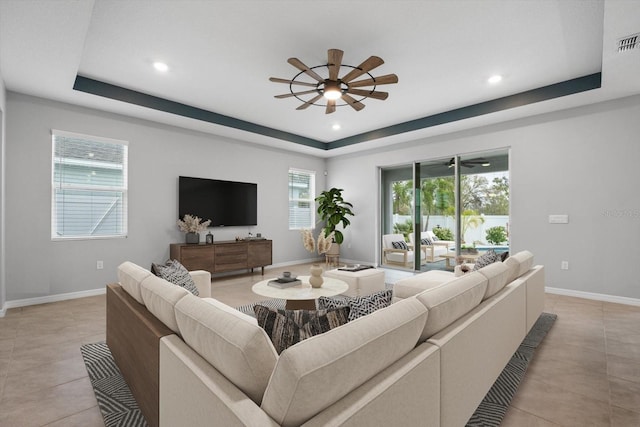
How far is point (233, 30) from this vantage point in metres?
2.87

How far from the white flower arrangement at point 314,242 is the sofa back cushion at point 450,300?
520 centimetres

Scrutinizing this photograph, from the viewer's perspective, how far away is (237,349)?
95 centimetres

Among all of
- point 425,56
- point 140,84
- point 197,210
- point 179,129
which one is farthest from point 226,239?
point 425,56

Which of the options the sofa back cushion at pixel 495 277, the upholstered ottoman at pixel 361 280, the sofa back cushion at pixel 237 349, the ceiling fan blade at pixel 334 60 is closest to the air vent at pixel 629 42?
the sofa back cushion at pixel 495 277

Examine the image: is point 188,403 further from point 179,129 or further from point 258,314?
point 179,129

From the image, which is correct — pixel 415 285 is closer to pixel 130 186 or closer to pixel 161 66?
pixel 161 66

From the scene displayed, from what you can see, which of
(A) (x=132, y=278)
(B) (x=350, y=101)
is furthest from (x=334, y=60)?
(A) (x=132, y=278)

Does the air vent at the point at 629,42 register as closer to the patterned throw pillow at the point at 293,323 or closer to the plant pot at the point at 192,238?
the patterned throw pillow at the point at 293,323

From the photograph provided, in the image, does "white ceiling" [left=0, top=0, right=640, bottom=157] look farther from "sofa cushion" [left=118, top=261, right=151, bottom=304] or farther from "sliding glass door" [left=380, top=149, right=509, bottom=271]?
"sofa cushion" [left=118, top=261, right=151, bottom=304]

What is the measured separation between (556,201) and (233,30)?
4.71m

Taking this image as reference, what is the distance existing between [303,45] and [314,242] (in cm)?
457

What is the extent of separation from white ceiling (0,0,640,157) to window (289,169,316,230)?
9.00 ft

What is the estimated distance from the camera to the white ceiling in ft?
8.28

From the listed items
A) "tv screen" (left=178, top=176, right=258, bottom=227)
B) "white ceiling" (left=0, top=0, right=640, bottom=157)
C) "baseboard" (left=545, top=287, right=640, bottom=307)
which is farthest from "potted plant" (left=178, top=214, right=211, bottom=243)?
"baseboard" (left=545, top=287, right=640, bottom=307)
